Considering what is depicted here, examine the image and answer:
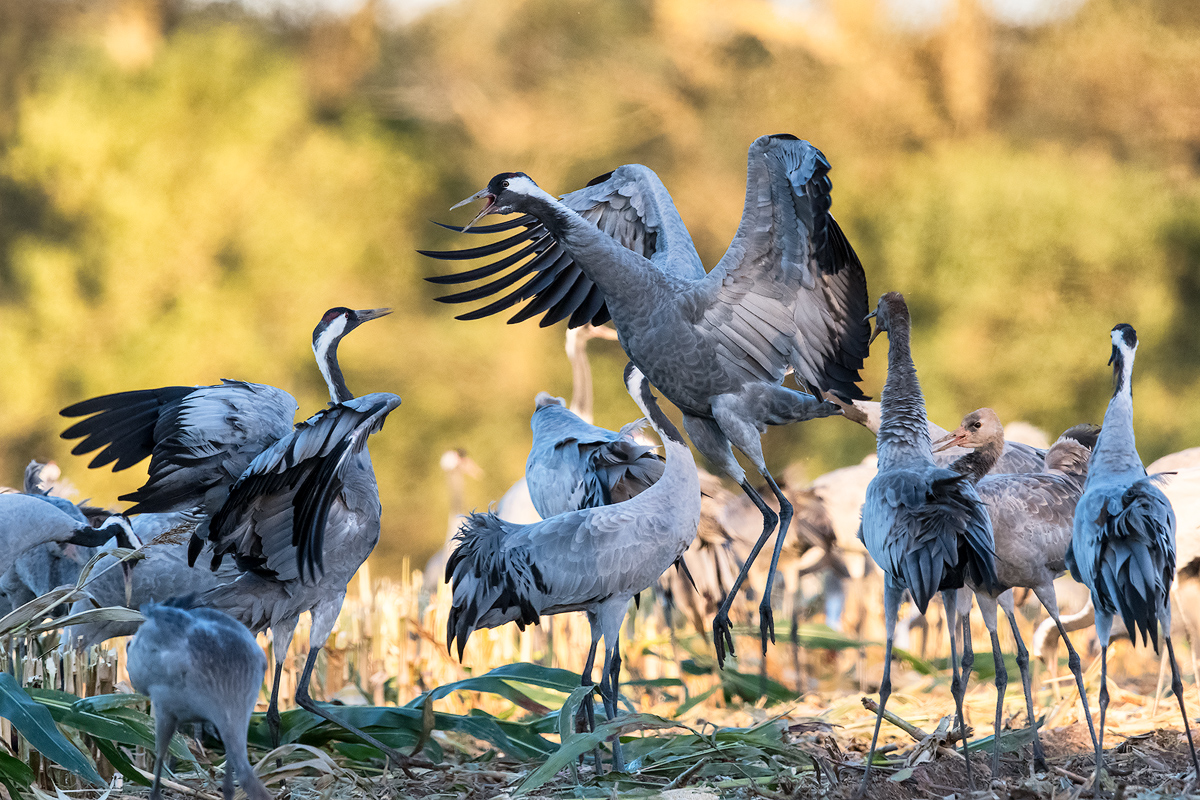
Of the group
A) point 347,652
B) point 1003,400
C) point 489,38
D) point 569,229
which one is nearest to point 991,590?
point 569,229

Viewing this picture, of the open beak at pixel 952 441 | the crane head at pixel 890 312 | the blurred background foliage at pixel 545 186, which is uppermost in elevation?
the blurred background foliage at pixel 545 186

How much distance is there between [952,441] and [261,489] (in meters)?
2.53

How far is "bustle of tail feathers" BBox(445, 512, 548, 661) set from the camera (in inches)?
159

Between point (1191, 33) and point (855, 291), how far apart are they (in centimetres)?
962

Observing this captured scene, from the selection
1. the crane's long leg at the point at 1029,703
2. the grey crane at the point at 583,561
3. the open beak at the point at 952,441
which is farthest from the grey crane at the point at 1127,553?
the grey crane at the point at 583,561

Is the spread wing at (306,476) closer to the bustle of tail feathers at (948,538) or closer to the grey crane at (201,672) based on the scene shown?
the grey crane at (201,672)

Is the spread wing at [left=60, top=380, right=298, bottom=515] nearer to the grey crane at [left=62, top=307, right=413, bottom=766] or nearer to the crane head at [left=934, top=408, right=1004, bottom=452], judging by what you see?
the grey crane at [left=62, top=307, right=413, bottom=766]

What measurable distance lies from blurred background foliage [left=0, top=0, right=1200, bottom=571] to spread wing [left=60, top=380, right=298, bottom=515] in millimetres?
8265

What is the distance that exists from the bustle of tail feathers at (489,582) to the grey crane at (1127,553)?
5.44 feet

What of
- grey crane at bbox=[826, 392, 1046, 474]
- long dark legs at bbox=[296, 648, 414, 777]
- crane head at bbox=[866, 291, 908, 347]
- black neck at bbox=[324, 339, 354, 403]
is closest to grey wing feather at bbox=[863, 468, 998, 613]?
crane head at bbox=[866, 291, 908, 347]

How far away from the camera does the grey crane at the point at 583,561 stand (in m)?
4.00

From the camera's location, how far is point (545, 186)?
13500 mm

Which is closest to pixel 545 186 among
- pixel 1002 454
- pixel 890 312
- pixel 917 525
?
pixel 1002 454

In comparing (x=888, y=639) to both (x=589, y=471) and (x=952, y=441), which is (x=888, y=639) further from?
(x=589, y=471)
